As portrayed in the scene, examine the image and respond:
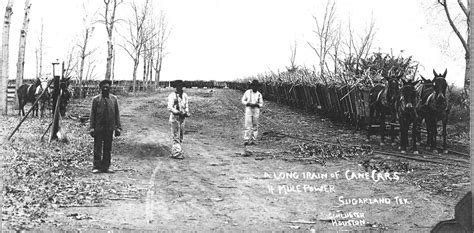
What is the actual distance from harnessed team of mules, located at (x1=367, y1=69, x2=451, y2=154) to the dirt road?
1.67m

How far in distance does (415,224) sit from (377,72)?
366 inches

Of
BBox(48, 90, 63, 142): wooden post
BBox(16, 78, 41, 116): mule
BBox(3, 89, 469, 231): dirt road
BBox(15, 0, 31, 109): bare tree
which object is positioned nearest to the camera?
BBox(3, 89, 469, 231): dirt road

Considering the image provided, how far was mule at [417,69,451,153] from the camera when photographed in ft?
31.0

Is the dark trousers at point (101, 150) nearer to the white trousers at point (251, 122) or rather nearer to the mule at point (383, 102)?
the white trousers at point (251, 122)

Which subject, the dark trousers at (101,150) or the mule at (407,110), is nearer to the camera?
the dark trousers at (101,150)

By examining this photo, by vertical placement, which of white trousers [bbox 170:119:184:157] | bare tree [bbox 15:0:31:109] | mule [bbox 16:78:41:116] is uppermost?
bare tree [bbox 15:0:31:109]

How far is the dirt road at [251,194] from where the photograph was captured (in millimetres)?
5414

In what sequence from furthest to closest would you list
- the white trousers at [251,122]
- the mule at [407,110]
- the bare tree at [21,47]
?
the bare tree at [21,47] → the white trousers at [251,122] → the mule at [407,110]

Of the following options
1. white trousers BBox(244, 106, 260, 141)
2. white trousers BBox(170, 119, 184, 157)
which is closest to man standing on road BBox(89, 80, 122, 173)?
white trousers BBox(170, 119, 184, 157)

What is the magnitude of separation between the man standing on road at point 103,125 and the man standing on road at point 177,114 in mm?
1870

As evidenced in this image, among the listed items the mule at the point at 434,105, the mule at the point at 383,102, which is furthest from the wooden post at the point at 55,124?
the mule at the point at 434,105

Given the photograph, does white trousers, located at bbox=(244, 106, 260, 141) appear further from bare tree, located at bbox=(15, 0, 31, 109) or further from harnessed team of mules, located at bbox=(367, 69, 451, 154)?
bare tree, located at bbox=(15, 0, 31, 109)

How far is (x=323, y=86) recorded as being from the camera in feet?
54.2

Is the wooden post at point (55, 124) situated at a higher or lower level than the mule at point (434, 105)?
lower
